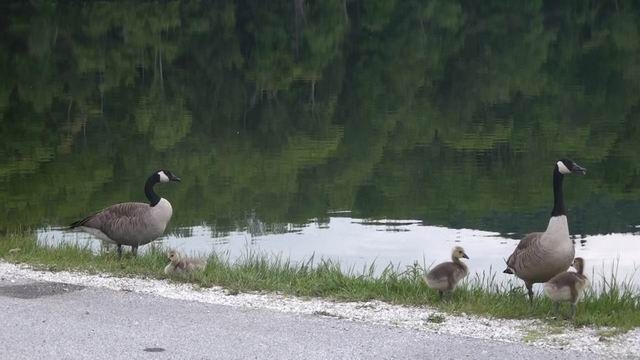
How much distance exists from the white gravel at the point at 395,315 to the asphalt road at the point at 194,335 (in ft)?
1.03

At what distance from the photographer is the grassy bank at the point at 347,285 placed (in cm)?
1144

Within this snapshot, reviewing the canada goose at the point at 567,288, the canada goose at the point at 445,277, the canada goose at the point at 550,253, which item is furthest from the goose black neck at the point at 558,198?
the canada goose at the point at 445,277

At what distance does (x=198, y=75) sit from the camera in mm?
62938

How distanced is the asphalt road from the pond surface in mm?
6657

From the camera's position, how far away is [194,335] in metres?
10.3

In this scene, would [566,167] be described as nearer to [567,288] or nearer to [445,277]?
[445,277]

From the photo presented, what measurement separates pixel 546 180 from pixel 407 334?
965 inches

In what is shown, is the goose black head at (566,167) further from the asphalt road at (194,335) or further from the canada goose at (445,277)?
the asphalt road at (194,335)

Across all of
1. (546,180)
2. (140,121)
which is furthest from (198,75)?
(546,180)

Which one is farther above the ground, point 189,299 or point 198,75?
point 198,75

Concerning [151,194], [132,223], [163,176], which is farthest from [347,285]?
[163,176]

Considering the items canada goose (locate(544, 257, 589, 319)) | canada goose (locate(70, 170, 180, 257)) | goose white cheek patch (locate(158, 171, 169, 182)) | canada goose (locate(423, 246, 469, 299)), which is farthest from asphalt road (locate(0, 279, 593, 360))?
goose white cheek patch (locate(158, 171, 169, 182))

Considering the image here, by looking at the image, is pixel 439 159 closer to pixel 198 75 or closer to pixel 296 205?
pixel 296 205

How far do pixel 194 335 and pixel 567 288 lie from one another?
13.0 feet
